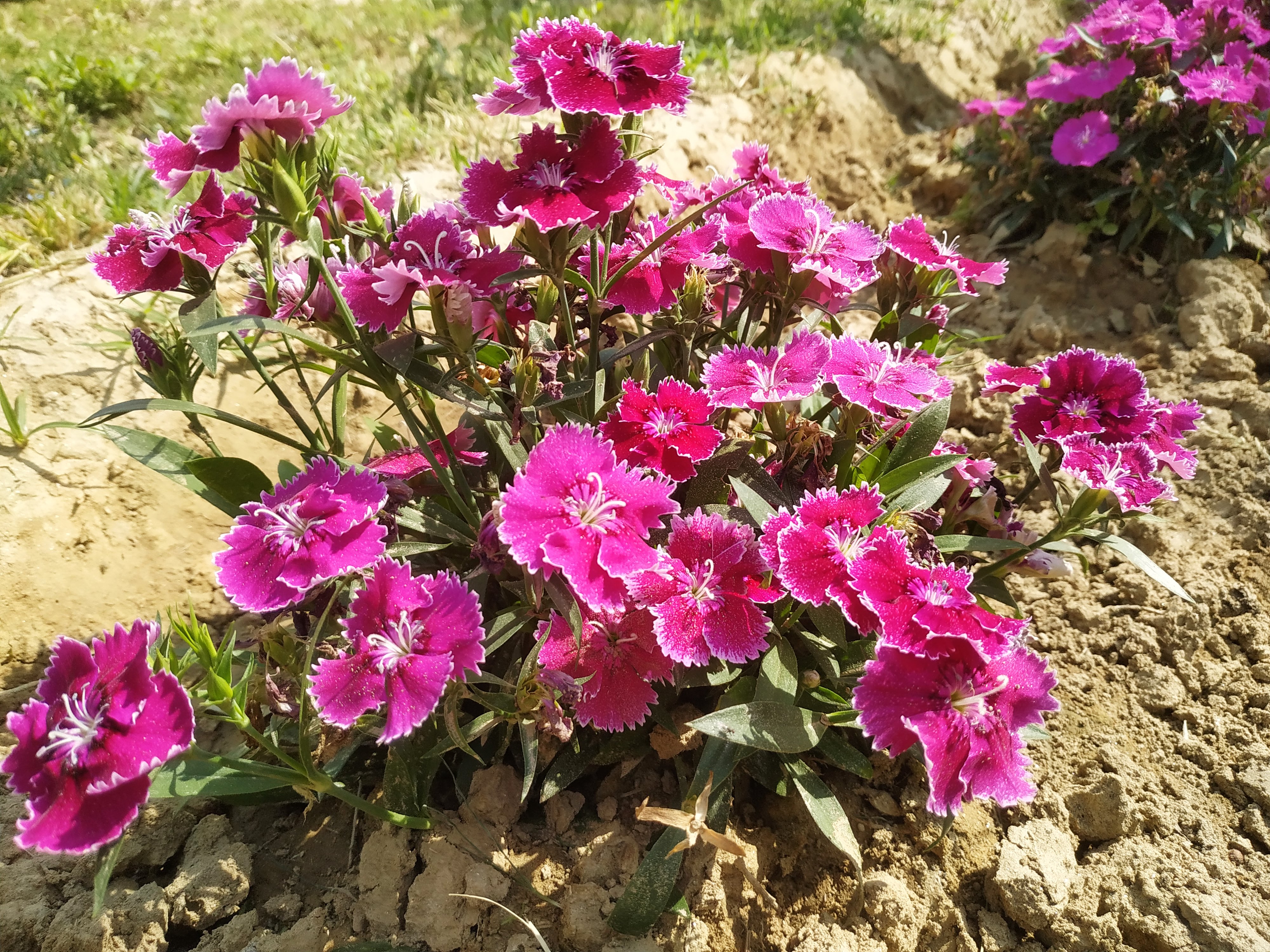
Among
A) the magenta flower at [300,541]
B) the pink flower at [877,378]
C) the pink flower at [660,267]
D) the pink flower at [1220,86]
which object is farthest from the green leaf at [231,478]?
the pink flower at [1220,86]

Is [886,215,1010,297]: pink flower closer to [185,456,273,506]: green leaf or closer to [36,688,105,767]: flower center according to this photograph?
[185,456,273,506]: green leaf

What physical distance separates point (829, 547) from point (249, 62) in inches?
179

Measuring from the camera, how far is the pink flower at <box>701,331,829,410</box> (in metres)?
1.52

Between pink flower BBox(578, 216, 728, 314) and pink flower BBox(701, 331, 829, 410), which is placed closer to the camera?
pink flower BBox(701, 331, 829, 410)

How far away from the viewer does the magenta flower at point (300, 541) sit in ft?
4.28

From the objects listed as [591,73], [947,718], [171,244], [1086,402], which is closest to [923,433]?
[1086,402]

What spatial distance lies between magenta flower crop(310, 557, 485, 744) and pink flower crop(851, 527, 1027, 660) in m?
0.62

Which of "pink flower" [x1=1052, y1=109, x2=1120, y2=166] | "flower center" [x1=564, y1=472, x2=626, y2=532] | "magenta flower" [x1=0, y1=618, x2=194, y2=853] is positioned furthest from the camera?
"pink flower" [x1=1052, y1=109, x2=1120, y2=166]

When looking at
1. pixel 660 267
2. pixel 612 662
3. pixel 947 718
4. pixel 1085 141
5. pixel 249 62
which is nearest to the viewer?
pixel 947 718

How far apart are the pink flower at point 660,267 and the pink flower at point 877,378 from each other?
1.16 feet

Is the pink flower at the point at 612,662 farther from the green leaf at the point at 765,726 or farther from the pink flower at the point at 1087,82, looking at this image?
the pink flower at the point at 1087,82

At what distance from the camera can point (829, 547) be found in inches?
55.9

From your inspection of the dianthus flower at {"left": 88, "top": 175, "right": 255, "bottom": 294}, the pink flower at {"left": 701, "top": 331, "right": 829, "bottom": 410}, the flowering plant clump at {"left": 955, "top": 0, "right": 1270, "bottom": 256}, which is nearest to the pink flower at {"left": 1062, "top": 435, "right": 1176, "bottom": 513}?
the pink flower at {"left": 701, "top": 331, "right": 829, "bottom": 410}

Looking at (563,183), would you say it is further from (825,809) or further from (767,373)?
(825,809)
